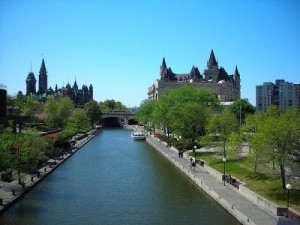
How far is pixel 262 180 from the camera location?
34188 mm

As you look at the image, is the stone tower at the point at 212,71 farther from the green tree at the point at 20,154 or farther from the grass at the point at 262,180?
the green tree at the point at 20,154

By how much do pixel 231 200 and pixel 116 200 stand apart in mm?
10052

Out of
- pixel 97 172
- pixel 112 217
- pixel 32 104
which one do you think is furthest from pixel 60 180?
pixel 32 104

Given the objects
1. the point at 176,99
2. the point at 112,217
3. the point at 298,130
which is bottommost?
the point at 112,217

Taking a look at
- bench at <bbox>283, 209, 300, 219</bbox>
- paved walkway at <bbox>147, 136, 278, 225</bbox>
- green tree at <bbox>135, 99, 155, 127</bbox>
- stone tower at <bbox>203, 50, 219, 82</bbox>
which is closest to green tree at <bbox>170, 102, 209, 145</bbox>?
paved walkway at <bbox>147, 136, 278, 225</bbox>

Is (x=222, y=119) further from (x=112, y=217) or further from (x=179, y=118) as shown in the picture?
(x=112, y=217)

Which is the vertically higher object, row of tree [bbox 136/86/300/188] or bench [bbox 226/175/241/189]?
row of tree [bbox 136/86/300/188]

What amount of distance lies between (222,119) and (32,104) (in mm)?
84256

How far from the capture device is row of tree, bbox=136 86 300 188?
29.2 m

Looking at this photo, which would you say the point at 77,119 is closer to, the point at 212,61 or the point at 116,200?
the point at 212,61

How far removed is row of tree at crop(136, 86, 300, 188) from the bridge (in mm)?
87825

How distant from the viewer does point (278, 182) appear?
32594 mm

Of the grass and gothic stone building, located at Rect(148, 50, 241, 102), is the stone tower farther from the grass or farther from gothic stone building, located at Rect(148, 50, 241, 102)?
the grass

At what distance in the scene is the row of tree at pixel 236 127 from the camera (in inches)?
1151
